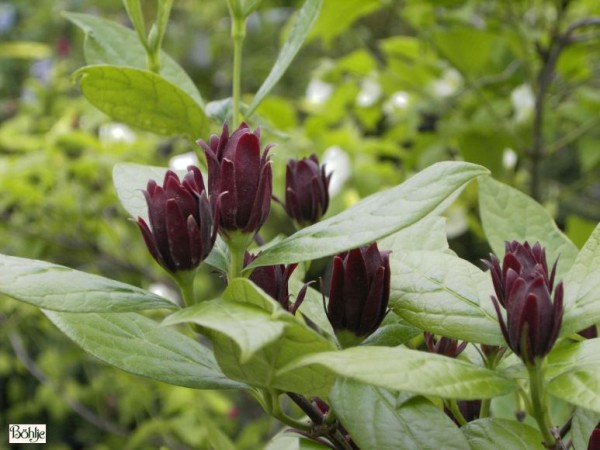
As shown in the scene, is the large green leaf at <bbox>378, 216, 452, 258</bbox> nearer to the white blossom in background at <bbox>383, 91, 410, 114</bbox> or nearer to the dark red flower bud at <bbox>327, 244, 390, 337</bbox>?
the dark red flower bud at <bbox>327, 244, 390, 337</bbox>

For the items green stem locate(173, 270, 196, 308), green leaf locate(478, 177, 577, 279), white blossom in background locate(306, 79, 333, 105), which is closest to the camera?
green stem locate(173, 270, 196, 308)

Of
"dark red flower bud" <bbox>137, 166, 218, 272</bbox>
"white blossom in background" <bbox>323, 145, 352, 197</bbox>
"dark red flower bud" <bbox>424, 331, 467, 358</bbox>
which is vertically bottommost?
"white blossom in background" <bbox>323, 145, 352, 197</bbox>

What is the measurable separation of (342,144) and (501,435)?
1.06m

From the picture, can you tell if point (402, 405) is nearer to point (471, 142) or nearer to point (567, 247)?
point (567, 247)

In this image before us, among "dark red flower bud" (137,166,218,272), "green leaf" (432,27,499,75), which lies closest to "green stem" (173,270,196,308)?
"dark red flower bud" (137,166,218,272)

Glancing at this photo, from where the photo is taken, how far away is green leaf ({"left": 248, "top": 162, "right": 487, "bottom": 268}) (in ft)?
1.20

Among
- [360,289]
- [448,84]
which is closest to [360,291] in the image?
[360,289]

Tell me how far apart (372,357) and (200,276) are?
2.25 meters

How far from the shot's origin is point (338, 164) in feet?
4.77

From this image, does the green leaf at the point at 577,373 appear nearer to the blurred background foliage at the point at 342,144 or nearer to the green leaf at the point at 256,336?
the green leaf at the point at 256,336

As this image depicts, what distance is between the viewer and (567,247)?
52 centimetres

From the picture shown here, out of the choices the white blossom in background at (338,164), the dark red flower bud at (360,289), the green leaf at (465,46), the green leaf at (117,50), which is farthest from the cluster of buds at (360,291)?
the white blossom in background at (338,164)

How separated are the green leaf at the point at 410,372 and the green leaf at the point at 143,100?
246 mm

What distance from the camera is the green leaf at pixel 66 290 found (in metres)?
0.36
